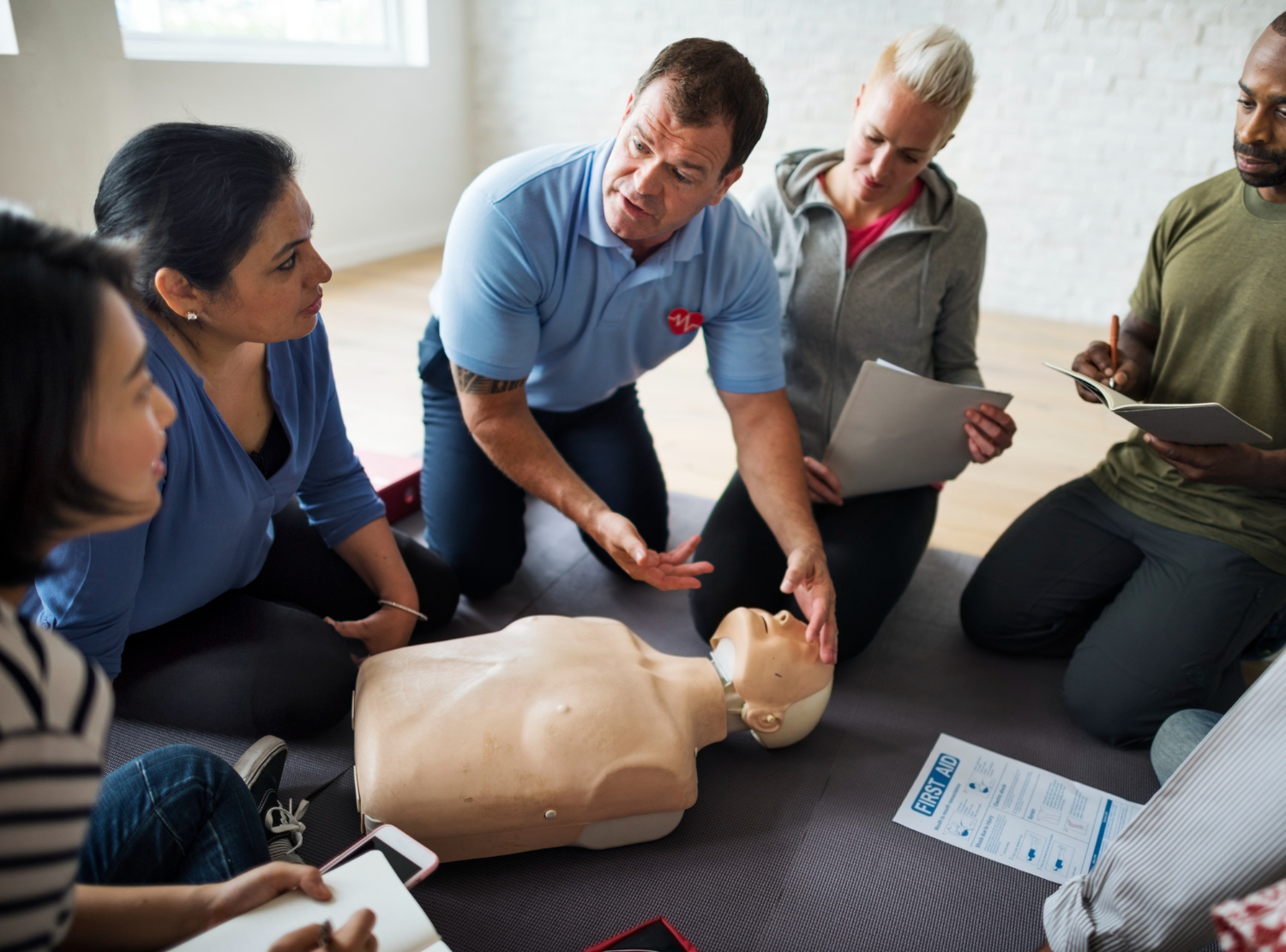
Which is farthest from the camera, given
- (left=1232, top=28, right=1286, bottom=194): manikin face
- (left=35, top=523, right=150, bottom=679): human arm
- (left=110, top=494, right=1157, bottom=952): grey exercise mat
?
(left=1232, top=28, right=1286, bottom=194): manikin face

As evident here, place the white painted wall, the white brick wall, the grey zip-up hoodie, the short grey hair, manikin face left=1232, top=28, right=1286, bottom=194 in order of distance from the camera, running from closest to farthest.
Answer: manikin face left=1232, top=28, right=1286, bottom=194, the short grey hair, the grey zip-up hoodie, the white painted wall, the white brick wall

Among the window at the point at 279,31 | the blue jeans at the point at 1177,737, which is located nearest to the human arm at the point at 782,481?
the blue jeans at the point at 1177,737

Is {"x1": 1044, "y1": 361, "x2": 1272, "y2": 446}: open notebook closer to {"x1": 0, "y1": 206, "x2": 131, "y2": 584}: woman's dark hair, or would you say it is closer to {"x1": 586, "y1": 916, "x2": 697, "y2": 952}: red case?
{"x1": 586, "y1": 916, "x2": 697, "y2": 952}: red case

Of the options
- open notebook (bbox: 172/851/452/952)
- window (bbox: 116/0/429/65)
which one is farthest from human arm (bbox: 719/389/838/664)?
window (bbox: 116/0/429/65)

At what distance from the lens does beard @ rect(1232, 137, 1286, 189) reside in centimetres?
141

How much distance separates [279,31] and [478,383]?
3.39m

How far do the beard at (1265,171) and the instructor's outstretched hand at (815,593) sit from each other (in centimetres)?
91

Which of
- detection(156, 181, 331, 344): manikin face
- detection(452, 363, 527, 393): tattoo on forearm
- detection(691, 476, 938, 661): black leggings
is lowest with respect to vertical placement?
detection(691, 476, 938, 661): black leggings

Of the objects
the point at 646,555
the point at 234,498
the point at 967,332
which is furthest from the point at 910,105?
the point at 234,498

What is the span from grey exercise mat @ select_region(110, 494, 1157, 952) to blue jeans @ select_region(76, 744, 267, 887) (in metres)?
0.28

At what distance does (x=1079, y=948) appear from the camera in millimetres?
1065

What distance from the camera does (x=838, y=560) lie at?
1.77 m

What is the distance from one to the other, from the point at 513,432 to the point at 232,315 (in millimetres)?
520

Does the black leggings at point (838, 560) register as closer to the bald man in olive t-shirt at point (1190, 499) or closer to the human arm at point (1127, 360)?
the bald man in olive t-shirt at point (1190, 499)
